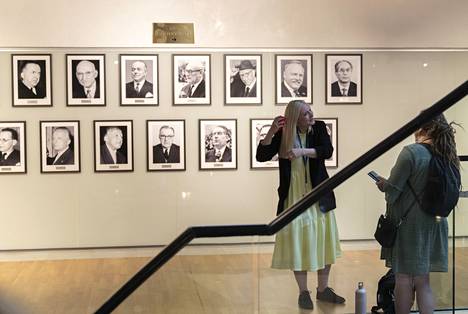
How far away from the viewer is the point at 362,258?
4371 millimetres

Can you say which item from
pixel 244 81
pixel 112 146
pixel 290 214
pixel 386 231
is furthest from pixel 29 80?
pixel 386 231

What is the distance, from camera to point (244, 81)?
7.89 m

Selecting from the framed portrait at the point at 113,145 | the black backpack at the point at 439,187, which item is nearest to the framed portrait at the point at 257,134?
the framed portrait at the point at 113,145

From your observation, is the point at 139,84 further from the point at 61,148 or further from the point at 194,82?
the point at 61,148

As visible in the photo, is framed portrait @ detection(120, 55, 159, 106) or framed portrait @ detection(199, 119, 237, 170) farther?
framed portrait @ detection(199, 119, 237, 170)

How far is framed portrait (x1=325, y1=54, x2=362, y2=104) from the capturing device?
313 inches

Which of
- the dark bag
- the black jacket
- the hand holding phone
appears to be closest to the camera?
the dark bag

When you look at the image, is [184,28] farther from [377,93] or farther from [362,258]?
[362,258]

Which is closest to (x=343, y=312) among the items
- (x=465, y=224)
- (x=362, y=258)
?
(x=362, y=258)

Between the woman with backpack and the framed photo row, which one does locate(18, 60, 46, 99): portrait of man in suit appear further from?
the woman with backpack

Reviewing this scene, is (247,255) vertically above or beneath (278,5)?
beneath

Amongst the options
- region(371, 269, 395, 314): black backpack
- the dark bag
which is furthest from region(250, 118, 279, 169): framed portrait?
the dark bag

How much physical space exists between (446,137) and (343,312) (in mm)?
1381

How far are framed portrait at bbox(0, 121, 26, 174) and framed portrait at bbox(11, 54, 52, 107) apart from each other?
0.82 feet
